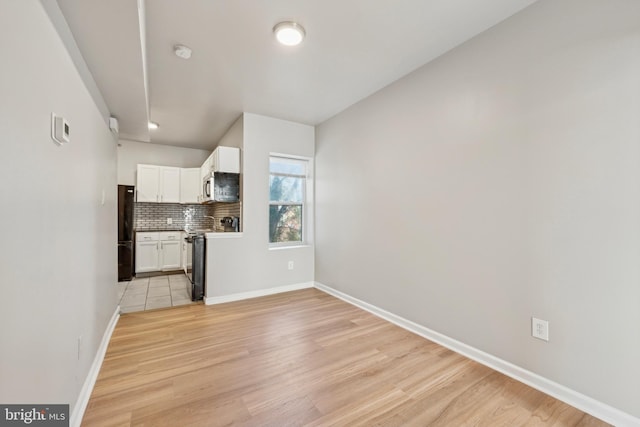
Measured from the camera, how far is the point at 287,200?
4488 mm

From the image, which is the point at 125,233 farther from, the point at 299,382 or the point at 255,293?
the point at 299,382

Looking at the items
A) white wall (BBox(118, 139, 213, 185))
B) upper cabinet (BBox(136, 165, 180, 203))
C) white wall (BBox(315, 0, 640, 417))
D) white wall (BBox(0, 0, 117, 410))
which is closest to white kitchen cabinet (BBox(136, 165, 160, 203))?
upper cabinet (BBox(136, 165, 180, 203))

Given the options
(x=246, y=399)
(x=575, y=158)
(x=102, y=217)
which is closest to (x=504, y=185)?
(x=575, y=158)

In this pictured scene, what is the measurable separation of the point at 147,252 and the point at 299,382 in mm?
4774

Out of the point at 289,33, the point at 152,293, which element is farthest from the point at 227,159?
the point at 152,293

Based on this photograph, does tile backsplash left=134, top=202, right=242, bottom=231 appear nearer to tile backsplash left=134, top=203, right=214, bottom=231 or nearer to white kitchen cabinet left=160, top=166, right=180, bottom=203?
tile backsplash left=134, top=203, right=214, bottom=231

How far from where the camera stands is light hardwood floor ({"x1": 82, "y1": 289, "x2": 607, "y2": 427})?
1.64 meters

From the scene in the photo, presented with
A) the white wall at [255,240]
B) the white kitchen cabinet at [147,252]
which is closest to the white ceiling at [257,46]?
the white wall at [255,240]

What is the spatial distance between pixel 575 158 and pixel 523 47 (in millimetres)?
907

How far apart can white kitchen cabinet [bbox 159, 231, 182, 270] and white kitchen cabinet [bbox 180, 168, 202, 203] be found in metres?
0.77

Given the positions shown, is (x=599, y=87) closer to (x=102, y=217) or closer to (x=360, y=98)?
(x=360, y=98)

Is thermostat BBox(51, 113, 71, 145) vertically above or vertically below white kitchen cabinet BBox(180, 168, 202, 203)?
below

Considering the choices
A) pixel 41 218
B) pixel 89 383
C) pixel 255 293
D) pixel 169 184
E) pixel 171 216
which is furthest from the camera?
pixel 171 216

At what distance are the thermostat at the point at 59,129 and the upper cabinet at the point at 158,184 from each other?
4.71 m
